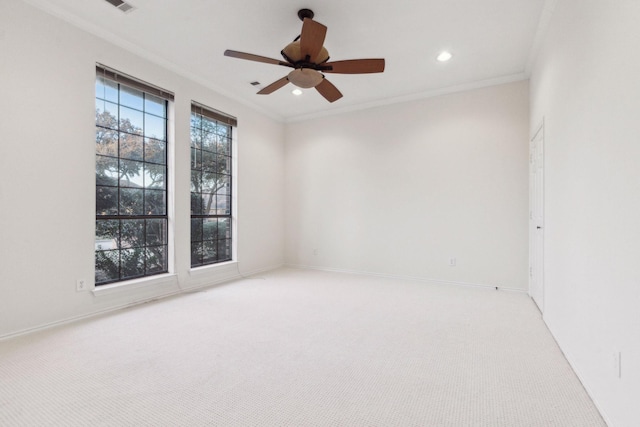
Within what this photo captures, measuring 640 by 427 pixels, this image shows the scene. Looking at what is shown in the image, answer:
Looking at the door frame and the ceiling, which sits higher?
the ceiling

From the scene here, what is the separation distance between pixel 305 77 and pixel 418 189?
8.79 ft

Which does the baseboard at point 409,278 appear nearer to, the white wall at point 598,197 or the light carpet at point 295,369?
the light carpet at point 295,369

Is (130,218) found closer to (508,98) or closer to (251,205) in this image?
(251,205)

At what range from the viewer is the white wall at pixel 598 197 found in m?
1.38

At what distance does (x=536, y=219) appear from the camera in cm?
351

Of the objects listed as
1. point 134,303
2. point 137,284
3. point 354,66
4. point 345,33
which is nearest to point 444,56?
point 345,33

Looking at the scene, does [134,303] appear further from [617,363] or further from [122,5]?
[617,363]

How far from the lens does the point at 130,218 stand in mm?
3516

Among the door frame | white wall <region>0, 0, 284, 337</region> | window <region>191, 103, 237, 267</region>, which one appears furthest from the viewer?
Answer: window <region>191, 103, 237, 267</region>

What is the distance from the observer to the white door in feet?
10.5

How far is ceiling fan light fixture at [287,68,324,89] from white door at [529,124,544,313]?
237cm

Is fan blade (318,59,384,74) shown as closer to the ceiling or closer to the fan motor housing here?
the fan motor housing

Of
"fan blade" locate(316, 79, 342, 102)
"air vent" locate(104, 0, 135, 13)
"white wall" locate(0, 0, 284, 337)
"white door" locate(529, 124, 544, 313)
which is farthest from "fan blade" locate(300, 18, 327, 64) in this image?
"white door" locate(529, 124, 544, 313)

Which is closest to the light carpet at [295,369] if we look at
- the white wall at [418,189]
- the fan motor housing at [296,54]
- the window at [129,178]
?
the window at [129,178]
